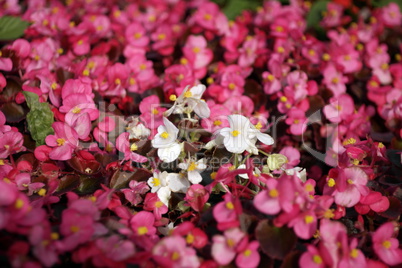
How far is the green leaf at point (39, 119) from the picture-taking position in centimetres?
114

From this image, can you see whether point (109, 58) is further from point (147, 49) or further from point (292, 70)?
point (292, 70)

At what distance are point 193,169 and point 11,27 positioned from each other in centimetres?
106

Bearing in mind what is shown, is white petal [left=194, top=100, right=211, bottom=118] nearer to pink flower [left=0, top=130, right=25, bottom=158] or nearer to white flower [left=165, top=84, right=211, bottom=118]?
white flower [left=165, top=84, right=211, bottom=118]

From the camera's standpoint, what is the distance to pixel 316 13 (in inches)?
77.9

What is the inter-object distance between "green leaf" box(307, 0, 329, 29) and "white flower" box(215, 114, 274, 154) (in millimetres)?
1095

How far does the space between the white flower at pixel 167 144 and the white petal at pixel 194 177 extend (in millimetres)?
63

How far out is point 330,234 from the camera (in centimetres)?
90

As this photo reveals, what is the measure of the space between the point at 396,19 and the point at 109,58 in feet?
4.60

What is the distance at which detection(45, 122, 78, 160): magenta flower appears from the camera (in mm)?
1072

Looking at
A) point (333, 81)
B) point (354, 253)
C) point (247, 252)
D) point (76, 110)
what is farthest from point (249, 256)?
point (333, 81)

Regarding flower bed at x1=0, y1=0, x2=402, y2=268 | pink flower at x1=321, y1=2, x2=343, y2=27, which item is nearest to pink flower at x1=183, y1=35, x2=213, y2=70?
flower bed at x1=0, y1=0, x2=402, y2=268

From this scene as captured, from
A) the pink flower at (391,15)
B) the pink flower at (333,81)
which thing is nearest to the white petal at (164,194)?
the pink flower at (333,81)

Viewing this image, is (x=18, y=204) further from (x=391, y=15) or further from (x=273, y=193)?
(x=391, y=15)

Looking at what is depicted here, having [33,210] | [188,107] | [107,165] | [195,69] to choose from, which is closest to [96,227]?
[33,210]
